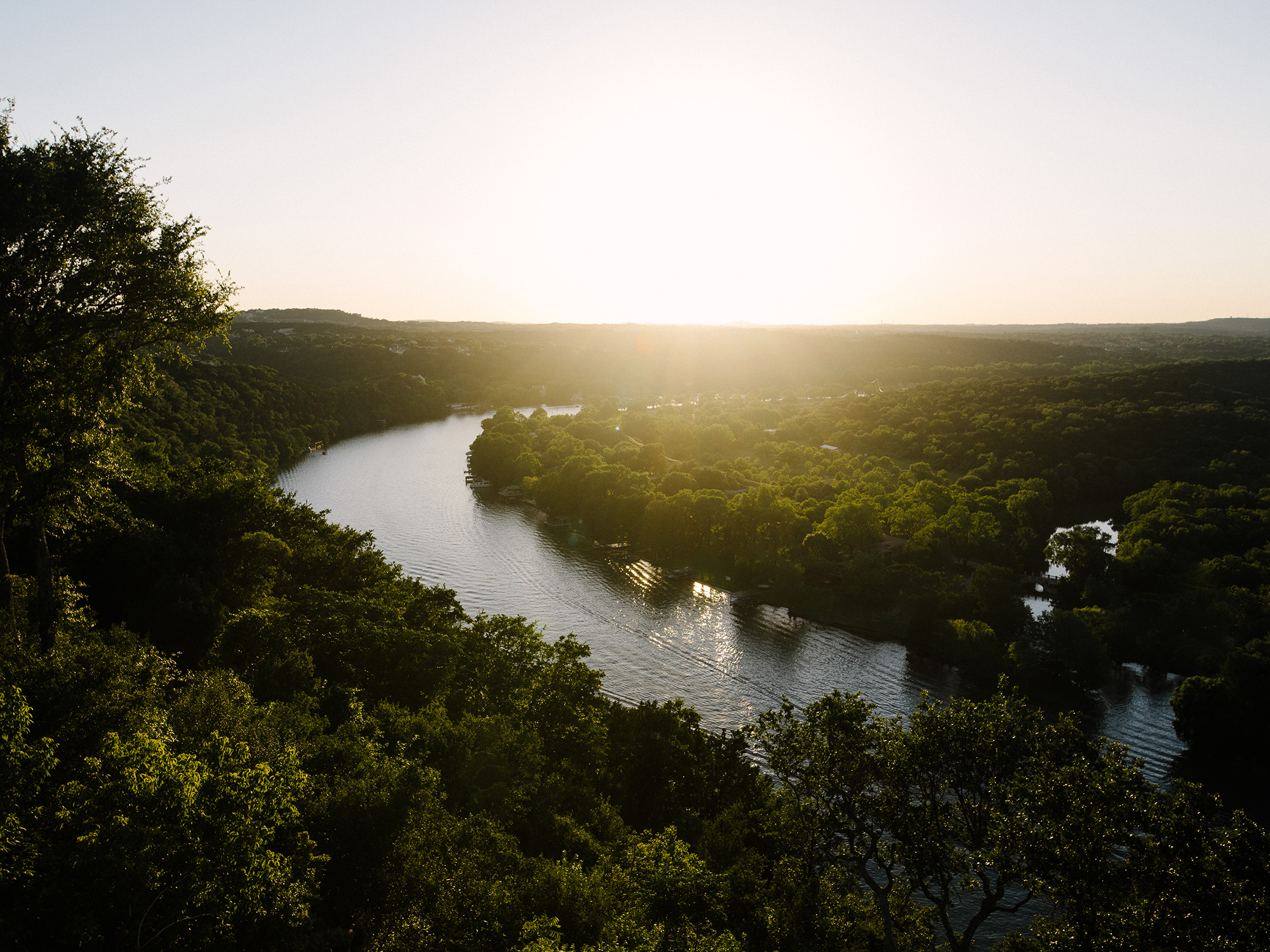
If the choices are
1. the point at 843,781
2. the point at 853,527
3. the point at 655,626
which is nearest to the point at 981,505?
the point at 853,527

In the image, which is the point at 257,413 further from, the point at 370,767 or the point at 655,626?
the point at 370,767

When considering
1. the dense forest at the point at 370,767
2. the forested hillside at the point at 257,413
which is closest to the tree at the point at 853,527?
the dense forest at the point at 370,767

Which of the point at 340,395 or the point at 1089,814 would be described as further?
the point at 340,395

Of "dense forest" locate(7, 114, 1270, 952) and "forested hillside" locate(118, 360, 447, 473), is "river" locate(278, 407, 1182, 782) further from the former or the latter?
"forested hillside" locate(118, 360, 447, 473)

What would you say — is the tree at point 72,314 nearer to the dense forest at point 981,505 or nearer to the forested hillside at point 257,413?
the forested hillside at point 257,413

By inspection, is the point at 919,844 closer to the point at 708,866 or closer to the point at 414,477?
the point at 708,866

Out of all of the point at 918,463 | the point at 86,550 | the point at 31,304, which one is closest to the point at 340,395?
the point at 918,463
